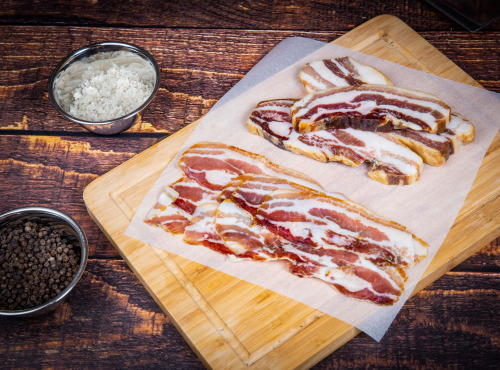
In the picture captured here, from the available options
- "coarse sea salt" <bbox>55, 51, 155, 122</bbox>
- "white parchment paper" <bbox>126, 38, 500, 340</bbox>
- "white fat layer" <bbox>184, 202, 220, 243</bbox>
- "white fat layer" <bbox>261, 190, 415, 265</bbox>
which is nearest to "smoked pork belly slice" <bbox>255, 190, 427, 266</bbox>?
"white fat layer" <bbox>261, 190, 415, 265</bbox>

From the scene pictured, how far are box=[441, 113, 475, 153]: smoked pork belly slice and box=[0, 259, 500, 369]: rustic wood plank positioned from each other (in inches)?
25.2

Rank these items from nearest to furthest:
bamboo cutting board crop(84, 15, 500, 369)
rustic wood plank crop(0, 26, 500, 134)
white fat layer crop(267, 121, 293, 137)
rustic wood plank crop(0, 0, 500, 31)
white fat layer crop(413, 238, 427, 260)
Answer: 1. bamboo cutting board crop(84, 15, 500, 369)
2. white fat layer crop(413, 238, 427, 260)
3. white fat layer crop(267, 121, 293, 137)
4. rustic wood plank crop(0, 26, 500, 134)
5. rustic wood plank crop(0, 0, 500, 31)

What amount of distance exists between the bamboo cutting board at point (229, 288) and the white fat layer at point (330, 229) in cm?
17

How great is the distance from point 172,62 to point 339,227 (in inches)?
57.9

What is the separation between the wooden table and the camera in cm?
230

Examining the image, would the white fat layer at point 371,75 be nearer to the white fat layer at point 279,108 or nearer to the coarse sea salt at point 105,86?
the white fat layer at point 279,108

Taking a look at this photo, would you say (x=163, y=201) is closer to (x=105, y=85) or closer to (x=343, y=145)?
(x=105, y=85)

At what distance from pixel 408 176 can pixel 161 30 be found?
1.74 meters

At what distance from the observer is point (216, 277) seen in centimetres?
233

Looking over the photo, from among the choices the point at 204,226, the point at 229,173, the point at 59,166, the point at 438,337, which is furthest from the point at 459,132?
the point at 59,166

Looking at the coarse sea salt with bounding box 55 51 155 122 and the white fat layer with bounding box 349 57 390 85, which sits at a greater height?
the white fat layer with bounding box 349 57 390 85

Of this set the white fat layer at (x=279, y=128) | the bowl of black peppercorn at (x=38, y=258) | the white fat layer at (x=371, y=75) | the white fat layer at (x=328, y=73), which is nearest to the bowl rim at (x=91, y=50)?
the bowl of black peppercorn at (x=38, y=258)

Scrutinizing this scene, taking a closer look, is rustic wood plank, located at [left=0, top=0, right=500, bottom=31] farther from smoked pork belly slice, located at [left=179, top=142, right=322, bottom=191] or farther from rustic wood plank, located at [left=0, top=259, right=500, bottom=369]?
rustic wood plank, located at [left=0, top=259, right=500, bottom=369]

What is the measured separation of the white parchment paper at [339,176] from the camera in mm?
2266
